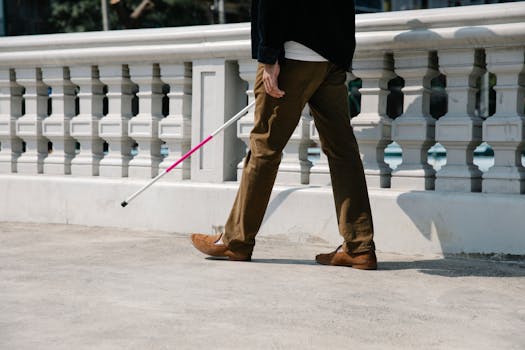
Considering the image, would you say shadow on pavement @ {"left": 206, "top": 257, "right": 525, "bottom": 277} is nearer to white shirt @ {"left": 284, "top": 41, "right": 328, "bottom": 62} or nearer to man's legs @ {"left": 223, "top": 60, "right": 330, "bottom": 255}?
man's legs @ {"left": 223, "top": 60, "right": 330, "bottom": 255}

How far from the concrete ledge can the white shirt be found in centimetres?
105

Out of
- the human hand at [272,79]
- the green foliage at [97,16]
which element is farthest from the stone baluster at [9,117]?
the green foliage at [97,16]

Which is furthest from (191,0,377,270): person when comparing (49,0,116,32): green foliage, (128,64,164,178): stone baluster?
(49,0,116,32): green foliage

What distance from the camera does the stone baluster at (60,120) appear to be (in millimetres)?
6305

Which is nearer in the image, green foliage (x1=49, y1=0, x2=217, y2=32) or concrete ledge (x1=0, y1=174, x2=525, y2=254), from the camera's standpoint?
concrete ledge (x1=0, y1=174, x2=525, y2=254)

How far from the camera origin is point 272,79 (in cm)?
435

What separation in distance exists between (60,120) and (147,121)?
75 cm

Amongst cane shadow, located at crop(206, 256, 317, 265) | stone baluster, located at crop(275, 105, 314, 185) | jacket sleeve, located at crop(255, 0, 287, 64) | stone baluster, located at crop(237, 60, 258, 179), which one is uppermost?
jacket sleeve, located at crop(255, 0, 287, 64)

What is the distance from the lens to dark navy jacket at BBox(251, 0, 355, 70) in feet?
14.1

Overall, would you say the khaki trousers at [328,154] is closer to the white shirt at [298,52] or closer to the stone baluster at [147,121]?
the white shirt at [298,52]

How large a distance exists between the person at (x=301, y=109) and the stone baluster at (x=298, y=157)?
0.82 metres

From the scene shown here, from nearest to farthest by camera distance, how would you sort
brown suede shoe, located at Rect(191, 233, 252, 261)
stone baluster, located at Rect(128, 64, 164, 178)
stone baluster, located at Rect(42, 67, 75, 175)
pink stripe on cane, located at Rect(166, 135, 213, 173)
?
brown suede shoe, located at Rect(191, 233, 252, 261), pink stripe on cane, located at Rect(166, 135, 213, 173), stone baluster, located at Rect(128, 64, 164, 178), stone baluster, located at Rect(42, 67, 75, 175)

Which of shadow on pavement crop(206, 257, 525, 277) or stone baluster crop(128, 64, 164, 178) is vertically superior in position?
stone baluster crop(128, 64, 164, 178)

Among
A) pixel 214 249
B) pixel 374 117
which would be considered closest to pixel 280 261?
pixel 214 249
